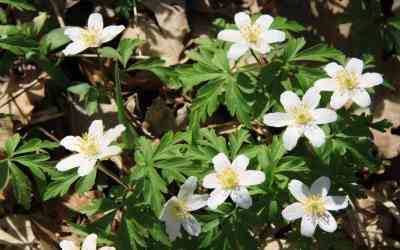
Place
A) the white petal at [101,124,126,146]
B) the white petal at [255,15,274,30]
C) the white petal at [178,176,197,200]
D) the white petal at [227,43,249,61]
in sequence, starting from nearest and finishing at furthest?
1. the white petal at [178,176,197,200]
2. the white petal at [101,124,126,146]
3. the white petal at [227,43,249,61]
4. the white petal at [255,15,274,30]

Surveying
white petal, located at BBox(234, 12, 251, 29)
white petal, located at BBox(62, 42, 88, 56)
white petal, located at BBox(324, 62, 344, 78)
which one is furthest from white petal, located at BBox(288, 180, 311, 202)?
white petal, located at BBox(62, 42, 88, 56)

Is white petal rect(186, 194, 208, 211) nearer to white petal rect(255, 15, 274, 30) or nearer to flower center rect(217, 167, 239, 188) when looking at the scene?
flower center rect(217, 167, 239, 188)

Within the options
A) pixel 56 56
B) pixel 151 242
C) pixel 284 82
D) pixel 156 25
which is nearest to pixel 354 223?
pixel 284 82

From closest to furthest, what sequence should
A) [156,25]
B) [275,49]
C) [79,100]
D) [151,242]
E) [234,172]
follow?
[234,172]
[151,242]
[275,49]
[79,100]
[156,25]

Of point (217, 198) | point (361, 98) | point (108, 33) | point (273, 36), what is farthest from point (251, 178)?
point (108, 33)

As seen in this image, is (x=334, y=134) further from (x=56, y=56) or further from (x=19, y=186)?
(x=56, y=56)

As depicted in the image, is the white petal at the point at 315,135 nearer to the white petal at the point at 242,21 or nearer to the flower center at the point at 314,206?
the flower center at the point at 314,206

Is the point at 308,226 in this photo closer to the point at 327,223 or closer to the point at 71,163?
the point at 327,223
